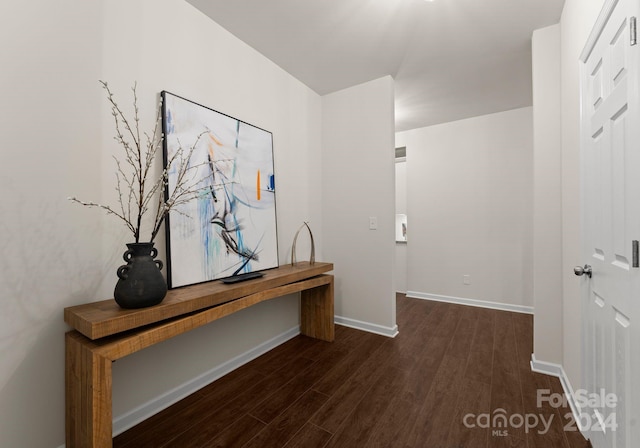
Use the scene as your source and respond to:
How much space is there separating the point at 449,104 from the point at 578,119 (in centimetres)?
218

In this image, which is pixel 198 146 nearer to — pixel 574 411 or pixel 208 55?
pixel 208 55

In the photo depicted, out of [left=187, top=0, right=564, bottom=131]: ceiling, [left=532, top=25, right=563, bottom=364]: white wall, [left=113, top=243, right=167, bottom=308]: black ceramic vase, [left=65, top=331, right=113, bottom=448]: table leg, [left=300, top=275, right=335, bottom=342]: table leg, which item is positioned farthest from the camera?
[left=300, top=275, right=335, bottom=342]: table leg

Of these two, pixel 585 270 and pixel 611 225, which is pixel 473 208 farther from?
pixel 611 225

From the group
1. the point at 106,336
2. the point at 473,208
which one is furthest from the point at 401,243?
the point at 106,336

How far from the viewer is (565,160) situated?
1.95 metres

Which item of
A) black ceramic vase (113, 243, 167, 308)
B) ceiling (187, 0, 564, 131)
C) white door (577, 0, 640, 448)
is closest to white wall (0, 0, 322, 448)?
black ceramic vase (113, 243, 167, 308)

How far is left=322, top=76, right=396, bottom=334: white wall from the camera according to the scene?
2938 mm

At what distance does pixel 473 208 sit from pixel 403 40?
2.61m

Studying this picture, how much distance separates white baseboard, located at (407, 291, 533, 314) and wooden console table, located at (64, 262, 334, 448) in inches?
131

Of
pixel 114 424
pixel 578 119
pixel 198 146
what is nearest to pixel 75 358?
pixel 114 424

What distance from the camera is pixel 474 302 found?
Answer: 394 centimetres

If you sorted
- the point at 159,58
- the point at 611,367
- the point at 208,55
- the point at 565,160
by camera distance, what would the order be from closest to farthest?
1. the point at 611,367
2. the point at 159,58
3. the point at 565,160
4. the point at 208,55

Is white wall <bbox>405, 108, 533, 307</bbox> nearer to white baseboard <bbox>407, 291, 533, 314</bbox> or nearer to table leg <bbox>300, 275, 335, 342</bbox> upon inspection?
white baseboard <bbox>407, 291, 533, 314</bbox>

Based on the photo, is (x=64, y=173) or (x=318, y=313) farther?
(x=318, y=313)
